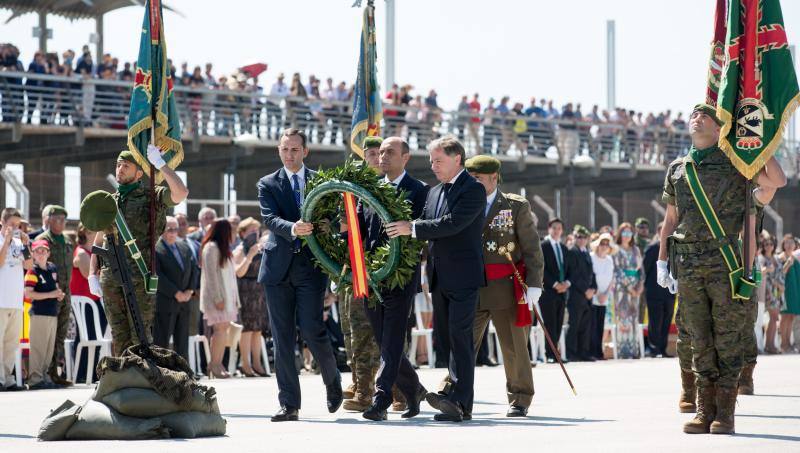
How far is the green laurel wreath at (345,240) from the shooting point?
1010cm

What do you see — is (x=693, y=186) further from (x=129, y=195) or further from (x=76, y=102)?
(x=76, y=102)

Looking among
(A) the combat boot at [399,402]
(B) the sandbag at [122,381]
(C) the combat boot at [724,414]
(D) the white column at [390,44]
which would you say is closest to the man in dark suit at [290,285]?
(A) the combat boot at [399,402]

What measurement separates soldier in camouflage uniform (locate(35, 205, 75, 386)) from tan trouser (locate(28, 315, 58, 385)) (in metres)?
Answer: 0.22

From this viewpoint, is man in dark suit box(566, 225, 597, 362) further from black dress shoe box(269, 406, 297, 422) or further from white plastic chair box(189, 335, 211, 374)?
black dress shoe box(269, 406, 297, 422)

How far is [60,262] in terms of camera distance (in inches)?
633

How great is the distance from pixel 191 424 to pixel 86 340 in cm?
774

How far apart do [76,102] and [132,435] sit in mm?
20394

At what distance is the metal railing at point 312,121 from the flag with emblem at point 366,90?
14208 mm

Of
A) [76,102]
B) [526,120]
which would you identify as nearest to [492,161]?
[76,102]

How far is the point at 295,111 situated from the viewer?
3181cm

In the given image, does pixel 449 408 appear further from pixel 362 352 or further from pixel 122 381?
pixel 122 381

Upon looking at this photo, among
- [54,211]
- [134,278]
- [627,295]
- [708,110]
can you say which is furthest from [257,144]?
[708,110]

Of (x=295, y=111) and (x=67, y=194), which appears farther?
(x=295, y=111)

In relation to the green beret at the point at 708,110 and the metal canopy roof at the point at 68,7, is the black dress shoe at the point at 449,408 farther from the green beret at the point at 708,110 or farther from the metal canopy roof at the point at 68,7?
the metal canopy roof at the point at 68,7
